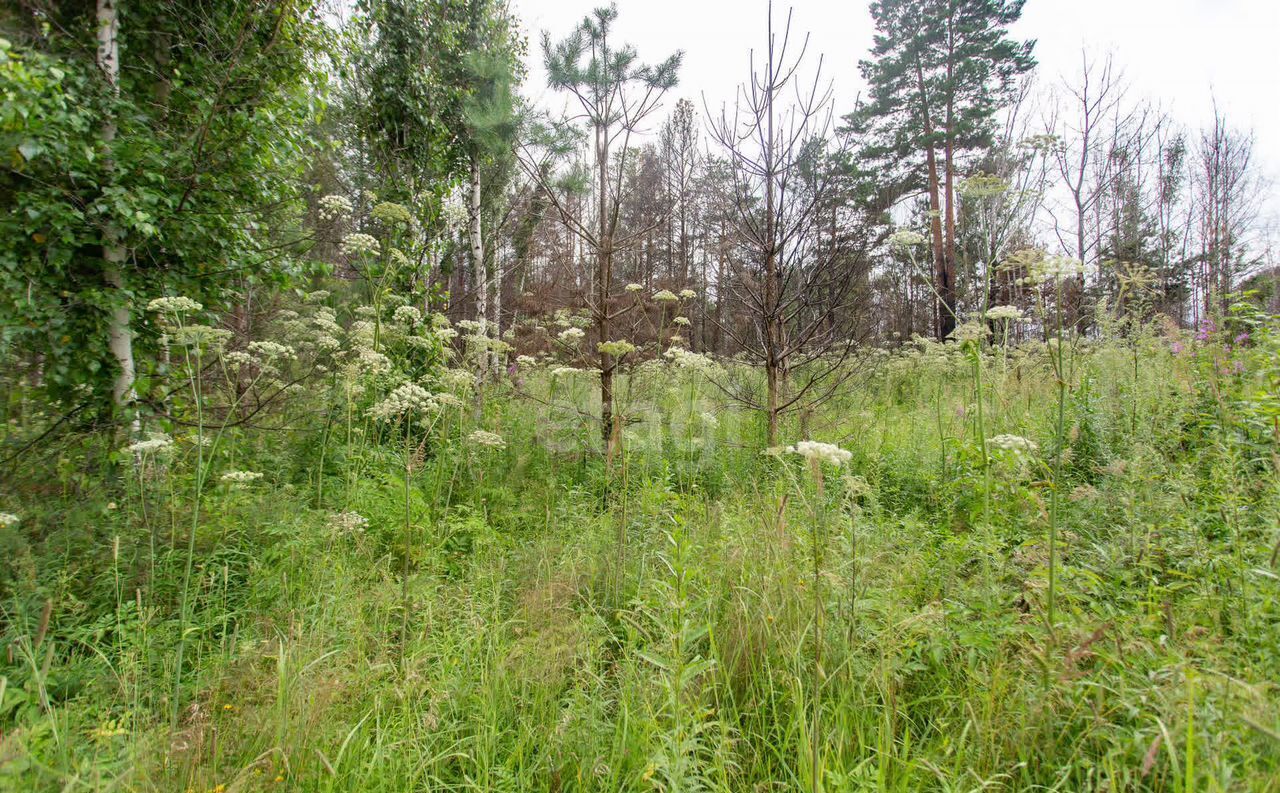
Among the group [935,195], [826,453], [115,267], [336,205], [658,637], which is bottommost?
[658,637]

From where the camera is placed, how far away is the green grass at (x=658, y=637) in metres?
1.54

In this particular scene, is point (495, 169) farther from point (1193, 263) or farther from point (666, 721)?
point (1193, 263)

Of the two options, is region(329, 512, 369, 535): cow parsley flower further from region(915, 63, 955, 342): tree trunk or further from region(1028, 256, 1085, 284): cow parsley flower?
region(915, 63, 955, 342): tree trunk

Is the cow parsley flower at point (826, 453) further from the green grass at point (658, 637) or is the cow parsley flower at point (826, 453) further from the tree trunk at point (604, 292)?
the tree trunk at point (604, 292)

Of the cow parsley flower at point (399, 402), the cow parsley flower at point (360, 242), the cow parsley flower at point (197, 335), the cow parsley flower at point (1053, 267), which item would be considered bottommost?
the cow parsley flower at point (399, 402)

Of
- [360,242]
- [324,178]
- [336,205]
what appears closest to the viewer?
[360,242]

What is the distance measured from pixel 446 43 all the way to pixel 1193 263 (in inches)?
947

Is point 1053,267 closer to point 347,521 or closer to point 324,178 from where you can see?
point 347,521

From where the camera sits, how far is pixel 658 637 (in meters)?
2.22

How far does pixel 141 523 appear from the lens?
9.50 feet

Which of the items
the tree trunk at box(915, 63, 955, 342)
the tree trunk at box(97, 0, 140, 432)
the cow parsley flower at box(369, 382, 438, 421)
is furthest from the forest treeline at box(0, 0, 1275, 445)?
the tree trunk at box(915, 63, 955, 342)

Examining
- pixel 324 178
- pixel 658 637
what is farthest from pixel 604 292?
pixel 324 178

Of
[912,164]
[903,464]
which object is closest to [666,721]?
[903,464]

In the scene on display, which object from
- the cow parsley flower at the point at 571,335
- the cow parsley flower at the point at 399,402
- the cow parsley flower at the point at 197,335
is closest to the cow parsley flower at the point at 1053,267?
the cow parsley flower at the point at 399,402
